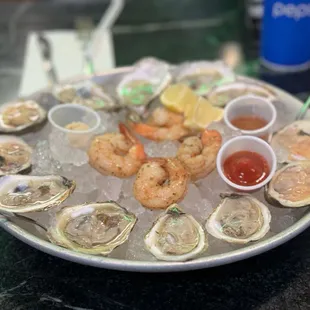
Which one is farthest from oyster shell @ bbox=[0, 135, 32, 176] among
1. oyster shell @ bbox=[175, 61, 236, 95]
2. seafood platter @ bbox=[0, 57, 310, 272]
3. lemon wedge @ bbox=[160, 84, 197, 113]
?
oyster shell @ bbox=[175, 61, 236, 95]

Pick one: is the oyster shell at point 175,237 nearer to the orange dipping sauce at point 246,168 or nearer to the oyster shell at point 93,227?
the oyster shell at point 93,227

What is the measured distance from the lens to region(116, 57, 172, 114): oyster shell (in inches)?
60.2

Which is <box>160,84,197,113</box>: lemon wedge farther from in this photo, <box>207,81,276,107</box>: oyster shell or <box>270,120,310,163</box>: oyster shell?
<box>270,120,310,163</box>: oyster shell

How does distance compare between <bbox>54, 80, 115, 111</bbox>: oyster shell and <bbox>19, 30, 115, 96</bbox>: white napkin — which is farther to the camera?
<bbox>19, 30, 115, 96</bbox>: white napkin

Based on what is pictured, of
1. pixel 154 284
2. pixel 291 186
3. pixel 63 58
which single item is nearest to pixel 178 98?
pixel 291 186

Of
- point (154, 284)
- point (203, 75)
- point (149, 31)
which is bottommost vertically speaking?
point (154, 284)

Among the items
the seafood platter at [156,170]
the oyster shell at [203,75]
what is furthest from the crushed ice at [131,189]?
the oyster shell at [203,75]

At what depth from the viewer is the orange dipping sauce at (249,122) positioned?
4.73 feet

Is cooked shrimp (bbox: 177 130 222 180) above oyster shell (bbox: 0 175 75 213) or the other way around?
above

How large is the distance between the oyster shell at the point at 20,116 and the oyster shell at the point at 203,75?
0.44 metres

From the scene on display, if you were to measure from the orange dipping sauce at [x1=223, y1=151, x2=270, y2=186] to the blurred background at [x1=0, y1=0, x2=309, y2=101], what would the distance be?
2.14 feet

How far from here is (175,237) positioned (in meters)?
1.11

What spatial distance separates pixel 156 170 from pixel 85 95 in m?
0.45

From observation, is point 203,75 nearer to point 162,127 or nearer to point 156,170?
point 162,127
